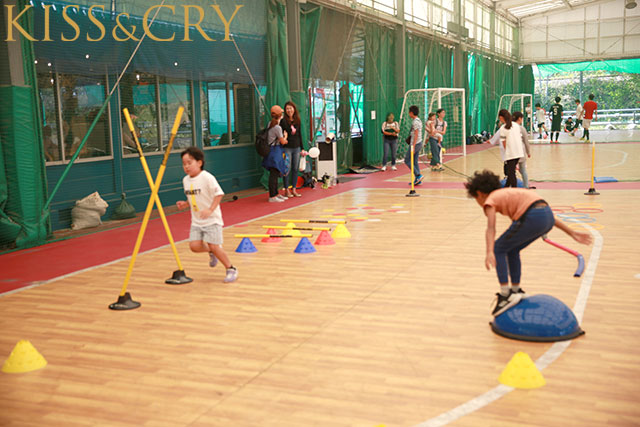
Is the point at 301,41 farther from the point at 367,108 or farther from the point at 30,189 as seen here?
the point at 30,189

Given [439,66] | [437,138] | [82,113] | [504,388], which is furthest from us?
[439,66]

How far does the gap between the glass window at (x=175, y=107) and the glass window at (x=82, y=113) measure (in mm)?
1453

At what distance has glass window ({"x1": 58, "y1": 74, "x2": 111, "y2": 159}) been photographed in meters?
9.66

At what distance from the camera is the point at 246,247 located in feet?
25.4

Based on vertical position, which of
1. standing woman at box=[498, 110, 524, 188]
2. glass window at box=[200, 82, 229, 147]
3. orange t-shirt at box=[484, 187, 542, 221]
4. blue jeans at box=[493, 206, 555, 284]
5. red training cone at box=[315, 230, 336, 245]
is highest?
glass window at box=[200, 82, 229, 147]

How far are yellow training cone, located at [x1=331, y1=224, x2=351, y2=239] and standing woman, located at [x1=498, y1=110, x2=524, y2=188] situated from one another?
401cm

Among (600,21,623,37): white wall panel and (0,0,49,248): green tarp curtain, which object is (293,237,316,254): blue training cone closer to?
(0,0,49,248): green tarp curtain

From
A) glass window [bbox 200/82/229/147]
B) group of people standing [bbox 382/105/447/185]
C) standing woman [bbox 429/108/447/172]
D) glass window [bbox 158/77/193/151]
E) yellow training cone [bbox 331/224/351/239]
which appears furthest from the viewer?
standing woman [bbox 429/108/447/172]

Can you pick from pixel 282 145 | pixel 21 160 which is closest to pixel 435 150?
pixel 282 145

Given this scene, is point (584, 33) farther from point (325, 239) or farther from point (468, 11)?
point (325, 239)

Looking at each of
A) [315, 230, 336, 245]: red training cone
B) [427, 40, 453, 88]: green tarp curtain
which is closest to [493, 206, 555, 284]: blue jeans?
[315, 230, 336, 245]: red training cone

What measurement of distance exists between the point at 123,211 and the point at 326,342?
675 centimetres

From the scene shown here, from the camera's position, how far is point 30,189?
8414 mm

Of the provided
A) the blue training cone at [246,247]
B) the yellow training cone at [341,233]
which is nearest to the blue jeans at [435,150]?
the yellow training cone at [341,233]
